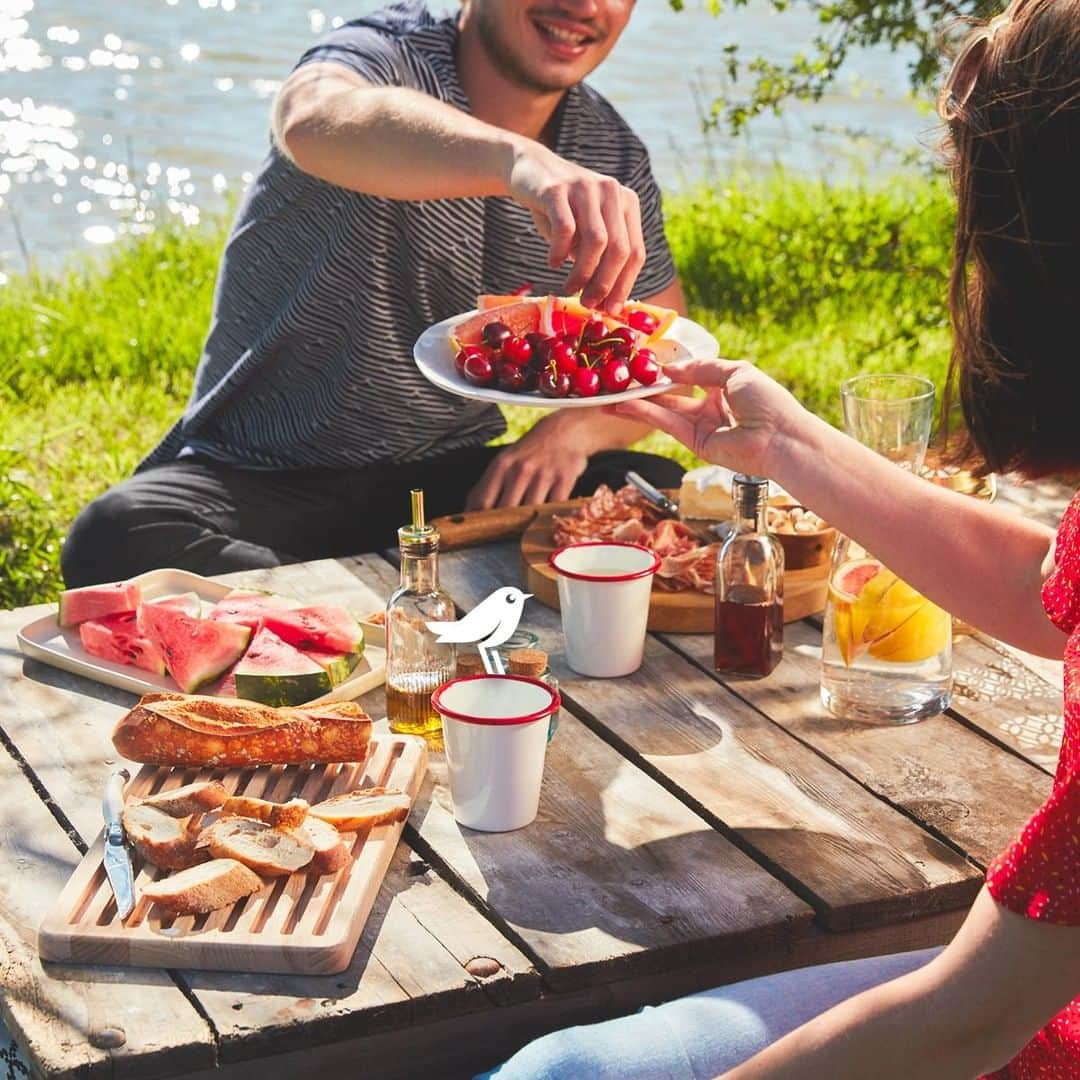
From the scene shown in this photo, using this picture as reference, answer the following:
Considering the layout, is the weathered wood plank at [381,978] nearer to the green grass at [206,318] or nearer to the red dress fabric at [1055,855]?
the red dress fabric at [1055,855]

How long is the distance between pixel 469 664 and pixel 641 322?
91 cm

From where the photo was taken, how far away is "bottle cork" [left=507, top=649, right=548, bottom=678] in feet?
7.77

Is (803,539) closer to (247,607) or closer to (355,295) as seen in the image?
(247,607)

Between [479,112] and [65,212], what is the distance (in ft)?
16.2

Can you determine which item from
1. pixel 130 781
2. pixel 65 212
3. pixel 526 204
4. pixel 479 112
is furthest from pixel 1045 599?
pixel 65 212

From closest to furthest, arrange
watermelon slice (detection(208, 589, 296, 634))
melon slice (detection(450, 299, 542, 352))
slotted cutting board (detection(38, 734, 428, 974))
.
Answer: slotted cutting board (detection(38, 734, 428, 974)) < watermelon slice (detection(208, 589, 296, 634)) < melon slice (detection(450, 299, 542, 352))

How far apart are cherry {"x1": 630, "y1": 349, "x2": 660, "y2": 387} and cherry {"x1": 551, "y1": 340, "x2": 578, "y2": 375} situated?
4.0 inches

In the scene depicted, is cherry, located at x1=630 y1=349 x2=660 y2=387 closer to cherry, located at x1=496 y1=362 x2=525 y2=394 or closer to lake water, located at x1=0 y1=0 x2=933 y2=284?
cherry, located at x1=496 y1=362 x2=525 y2=394

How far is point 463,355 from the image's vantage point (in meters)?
2.91

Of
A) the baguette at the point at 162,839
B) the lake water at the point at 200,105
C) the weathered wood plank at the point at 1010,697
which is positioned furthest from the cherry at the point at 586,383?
the lake water at the point at 200,105

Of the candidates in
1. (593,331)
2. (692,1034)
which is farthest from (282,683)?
(593,331)

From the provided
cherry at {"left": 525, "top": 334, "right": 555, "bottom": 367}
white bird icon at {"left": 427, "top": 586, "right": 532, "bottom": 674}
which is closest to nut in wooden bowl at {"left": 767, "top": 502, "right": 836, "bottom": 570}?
cherry at {"left": 525, "top": 334, "right": 555, "bottom": 367}

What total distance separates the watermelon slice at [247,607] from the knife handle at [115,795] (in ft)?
1.40

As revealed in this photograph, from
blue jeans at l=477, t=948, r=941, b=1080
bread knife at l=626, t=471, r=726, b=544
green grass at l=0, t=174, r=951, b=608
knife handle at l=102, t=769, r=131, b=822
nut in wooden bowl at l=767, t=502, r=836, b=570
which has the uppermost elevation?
nut in wooden bowl at l=767, t=502, r=836, b=570
